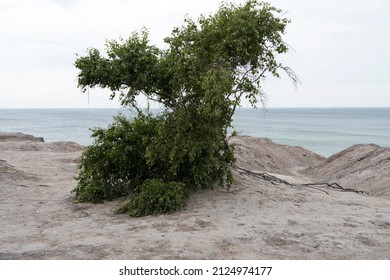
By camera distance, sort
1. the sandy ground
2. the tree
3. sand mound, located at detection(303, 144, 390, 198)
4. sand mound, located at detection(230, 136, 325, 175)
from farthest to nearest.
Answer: sand mound, located at detection(230, 136, 325, 175), sand mound, located at detection(303, 144, 390, 198), the tree, the sandy ground

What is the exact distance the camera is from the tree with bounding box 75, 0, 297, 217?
11.8 meters

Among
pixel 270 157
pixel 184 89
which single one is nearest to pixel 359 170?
pixel 270 157

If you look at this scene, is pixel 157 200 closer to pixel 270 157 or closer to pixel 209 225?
pixel 209 225

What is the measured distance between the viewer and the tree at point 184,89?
1182 centimetres

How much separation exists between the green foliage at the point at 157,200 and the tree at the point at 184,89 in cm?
24

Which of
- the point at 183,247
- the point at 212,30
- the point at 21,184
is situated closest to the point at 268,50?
the point at 212,30

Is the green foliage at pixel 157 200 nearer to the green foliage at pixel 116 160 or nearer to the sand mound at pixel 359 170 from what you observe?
the green foliage at pixel 116 160

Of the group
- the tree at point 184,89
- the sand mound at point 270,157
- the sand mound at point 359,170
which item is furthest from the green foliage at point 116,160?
the sand mound at point 270,157

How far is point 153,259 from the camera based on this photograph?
316 inches

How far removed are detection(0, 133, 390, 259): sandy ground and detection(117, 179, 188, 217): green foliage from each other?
34 centimetres

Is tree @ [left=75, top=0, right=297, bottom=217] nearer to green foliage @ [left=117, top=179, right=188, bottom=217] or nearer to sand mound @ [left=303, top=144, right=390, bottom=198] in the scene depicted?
green foliage @ [left=117, top=179, right=188, bottom=217]

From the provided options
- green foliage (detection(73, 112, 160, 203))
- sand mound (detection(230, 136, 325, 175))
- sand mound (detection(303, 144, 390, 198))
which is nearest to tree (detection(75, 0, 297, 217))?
green foliage (detection(73, 112, 160, 203))

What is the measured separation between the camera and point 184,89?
1288cm
